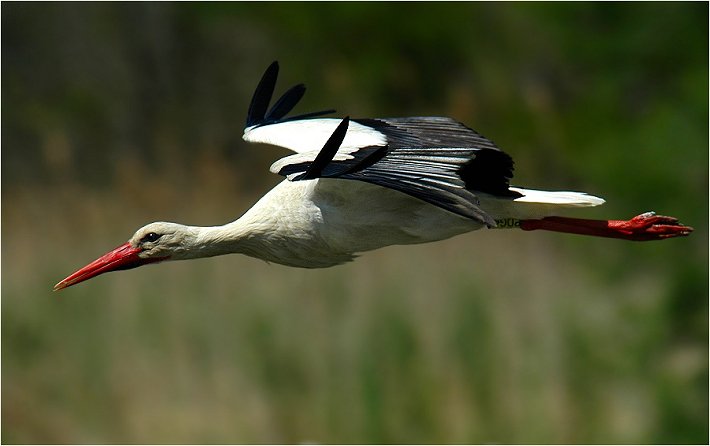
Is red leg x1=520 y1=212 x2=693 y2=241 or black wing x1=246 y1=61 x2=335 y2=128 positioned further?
black wing x1=246 y1=61 x2=335 y2=128

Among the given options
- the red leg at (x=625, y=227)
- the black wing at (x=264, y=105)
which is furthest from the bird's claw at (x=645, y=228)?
the black wing at (x=264, y=105)

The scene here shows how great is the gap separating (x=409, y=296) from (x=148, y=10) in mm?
6487

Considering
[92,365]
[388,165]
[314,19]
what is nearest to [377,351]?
[92,365]

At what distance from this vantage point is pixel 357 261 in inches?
353

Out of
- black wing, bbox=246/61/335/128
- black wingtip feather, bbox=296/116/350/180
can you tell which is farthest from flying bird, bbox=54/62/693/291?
black wing, bbox=246/61/335/128

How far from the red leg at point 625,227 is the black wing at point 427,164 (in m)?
0.36

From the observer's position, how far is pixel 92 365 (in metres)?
9.04

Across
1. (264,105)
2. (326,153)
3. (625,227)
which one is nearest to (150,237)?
(264,105)

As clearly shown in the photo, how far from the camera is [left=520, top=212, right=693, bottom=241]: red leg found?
17.7 ft

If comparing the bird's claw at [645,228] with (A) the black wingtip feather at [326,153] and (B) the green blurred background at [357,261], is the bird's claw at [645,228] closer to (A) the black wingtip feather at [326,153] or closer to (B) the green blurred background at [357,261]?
(A) the black wingtip feather at [326,153]

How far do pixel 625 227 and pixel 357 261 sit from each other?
368cm

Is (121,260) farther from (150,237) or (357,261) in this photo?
(357,261)

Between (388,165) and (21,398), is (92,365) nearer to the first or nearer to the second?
(21,398)

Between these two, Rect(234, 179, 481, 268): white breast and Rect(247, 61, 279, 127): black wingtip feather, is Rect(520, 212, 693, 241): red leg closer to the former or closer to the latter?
Rect(234, 179, 481, 268): white breast
